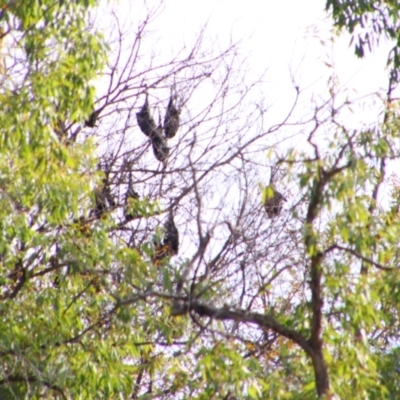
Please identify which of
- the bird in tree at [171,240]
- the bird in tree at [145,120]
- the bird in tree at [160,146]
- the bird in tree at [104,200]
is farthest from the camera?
the bird in tree at [145,120]

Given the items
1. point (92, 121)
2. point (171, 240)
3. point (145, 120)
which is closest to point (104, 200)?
point (171, 240)

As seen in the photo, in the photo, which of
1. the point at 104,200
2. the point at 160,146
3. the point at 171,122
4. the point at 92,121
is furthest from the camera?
the point at 171,122

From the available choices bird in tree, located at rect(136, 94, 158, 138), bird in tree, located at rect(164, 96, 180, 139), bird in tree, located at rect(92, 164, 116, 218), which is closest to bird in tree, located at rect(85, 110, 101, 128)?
bird in tree, located at rect(136, 94, 158, 138)

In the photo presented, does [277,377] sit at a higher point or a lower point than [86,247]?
lower

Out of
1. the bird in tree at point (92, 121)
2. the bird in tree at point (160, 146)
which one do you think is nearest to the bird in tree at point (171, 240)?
the bird in tree at point (160, 146)

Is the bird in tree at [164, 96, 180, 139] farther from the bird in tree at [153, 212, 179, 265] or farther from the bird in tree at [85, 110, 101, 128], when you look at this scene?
the bird in tree at [153, 212, 179, 265]

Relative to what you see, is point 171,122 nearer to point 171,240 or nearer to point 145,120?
point 145,120

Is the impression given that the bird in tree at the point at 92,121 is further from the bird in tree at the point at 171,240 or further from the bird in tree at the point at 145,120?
the bird in tree at the point at 171,240

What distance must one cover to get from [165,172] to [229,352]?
24.4ft

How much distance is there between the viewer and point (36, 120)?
7277 mm

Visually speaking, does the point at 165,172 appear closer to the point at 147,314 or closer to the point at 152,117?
the point at 152,117

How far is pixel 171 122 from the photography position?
13375 mm

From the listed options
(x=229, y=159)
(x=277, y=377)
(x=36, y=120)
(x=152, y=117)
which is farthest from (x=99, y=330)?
(x=152, y=117)

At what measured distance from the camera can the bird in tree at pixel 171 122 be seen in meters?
13.4
